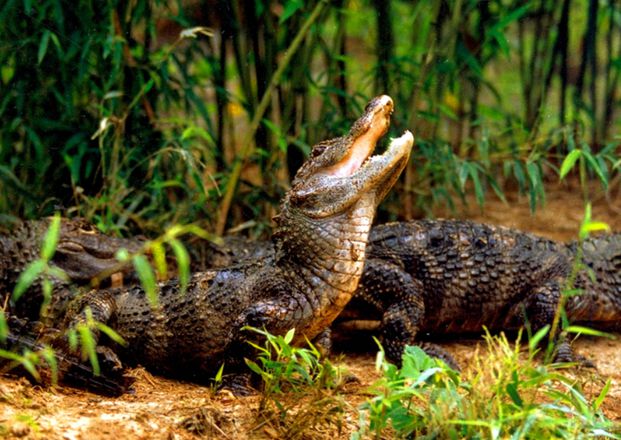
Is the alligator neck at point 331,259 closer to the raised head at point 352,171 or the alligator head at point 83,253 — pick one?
the raised head at point 352,171

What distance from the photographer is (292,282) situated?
4.66 m

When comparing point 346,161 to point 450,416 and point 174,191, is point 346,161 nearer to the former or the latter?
point 450,416

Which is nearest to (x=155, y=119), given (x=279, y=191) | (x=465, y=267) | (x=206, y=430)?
(x=279, y=191)

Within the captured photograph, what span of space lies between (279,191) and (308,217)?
6.44ft

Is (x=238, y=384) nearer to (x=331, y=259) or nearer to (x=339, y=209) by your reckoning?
(x=331, y=259)

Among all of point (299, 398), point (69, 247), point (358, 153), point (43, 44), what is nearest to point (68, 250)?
point (69, 247)

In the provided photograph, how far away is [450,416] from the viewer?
349cm

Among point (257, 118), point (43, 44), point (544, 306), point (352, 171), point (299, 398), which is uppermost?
point (43, 44)

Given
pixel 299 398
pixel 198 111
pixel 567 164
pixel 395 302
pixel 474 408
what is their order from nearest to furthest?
pixel 474 408, pixel 299 398, pixel 567 164, pixel 395 302, pixel 198 111

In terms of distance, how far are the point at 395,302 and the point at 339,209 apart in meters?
Result: 1.01

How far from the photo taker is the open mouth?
4.60 meters

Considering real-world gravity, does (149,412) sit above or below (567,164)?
below

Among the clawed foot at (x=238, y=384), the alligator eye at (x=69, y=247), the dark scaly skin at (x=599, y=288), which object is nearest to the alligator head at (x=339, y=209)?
the clawed foot at (x=238, y=384)

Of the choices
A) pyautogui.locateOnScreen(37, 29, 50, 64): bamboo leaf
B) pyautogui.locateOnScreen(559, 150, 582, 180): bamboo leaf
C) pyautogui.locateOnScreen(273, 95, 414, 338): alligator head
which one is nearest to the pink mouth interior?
pyautogui.locateOnScreen(273, 95, 414, 338): alligator head
